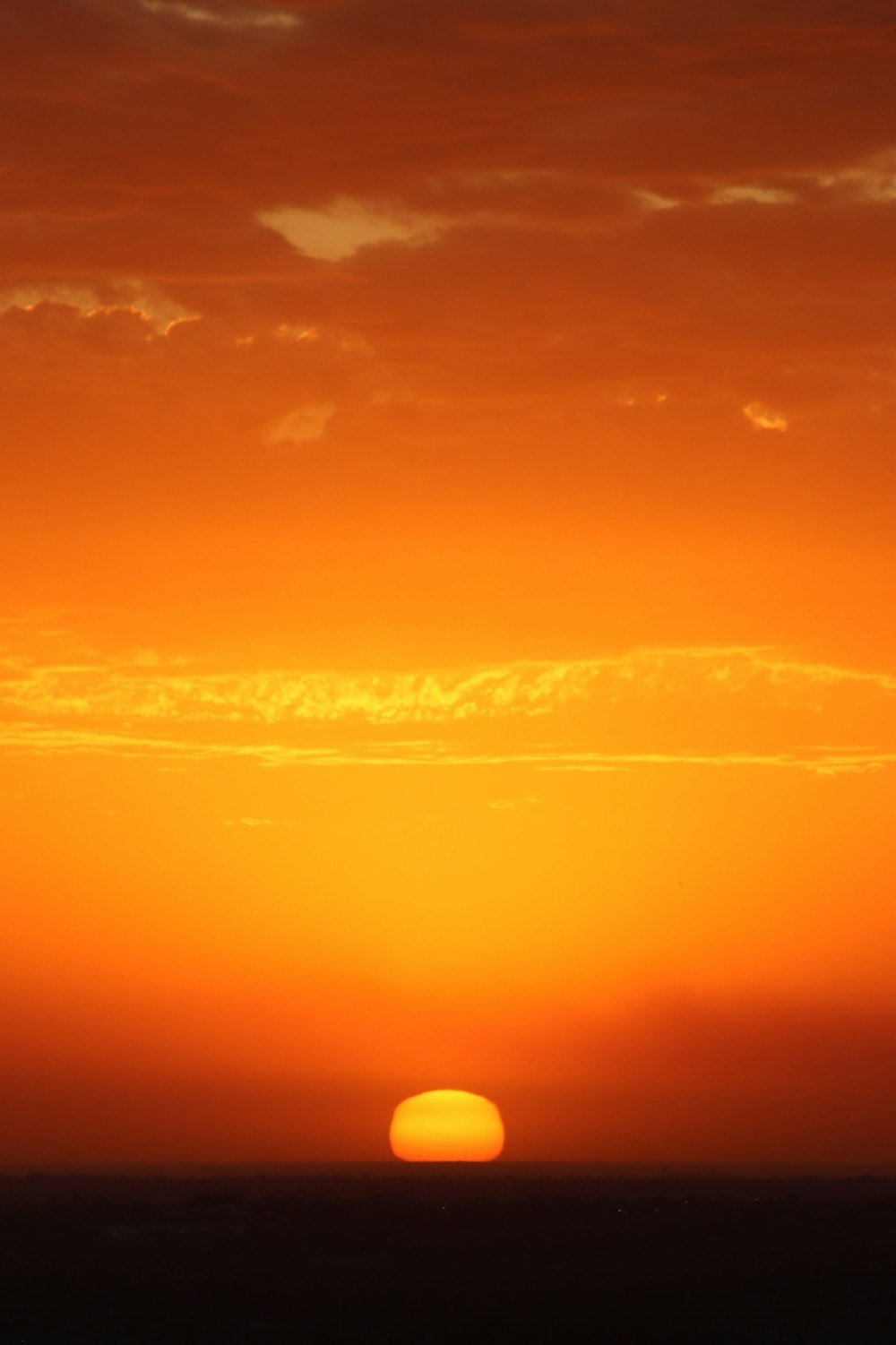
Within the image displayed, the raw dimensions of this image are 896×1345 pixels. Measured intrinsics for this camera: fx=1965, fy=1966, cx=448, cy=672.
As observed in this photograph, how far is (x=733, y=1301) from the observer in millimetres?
66625

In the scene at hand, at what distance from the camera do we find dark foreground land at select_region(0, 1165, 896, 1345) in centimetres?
5891

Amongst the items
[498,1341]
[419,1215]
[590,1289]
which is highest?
[419,1215]

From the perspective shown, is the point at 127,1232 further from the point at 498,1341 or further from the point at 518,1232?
the point at 498,1341

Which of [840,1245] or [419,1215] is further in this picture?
[419,1215]

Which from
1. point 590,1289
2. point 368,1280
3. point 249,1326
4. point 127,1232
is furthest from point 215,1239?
point 249,1326

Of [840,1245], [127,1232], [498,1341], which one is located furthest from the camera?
[127,1232]

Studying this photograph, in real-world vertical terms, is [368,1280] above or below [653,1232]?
below

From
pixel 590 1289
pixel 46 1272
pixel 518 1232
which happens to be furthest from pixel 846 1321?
pixel 518 1232

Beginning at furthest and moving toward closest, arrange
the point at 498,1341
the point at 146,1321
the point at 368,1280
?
the point at 368,1280 < the point at 146,1321 < the point at 498,1341

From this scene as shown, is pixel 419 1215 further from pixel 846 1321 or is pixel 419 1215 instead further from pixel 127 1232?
pixel 846 1321

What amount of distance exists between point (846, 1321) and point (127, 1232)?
60.8m

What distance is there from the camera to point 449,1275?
76562mm

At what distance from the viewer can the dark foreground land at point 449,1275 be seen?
5891 centimetres

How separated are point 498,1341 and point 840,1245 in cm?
4365
